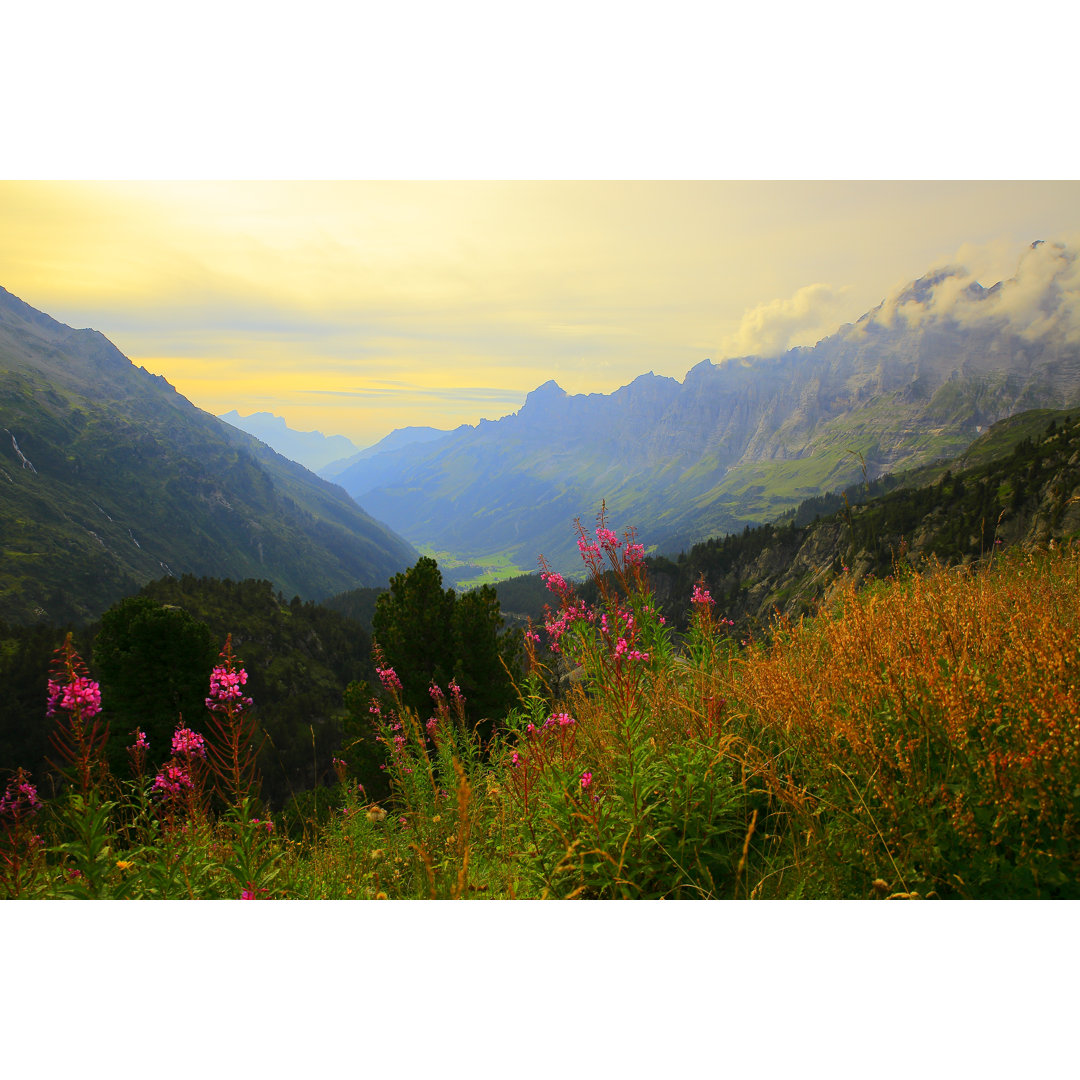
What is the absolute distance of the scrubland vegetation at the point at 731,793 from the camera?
2717 millimetres

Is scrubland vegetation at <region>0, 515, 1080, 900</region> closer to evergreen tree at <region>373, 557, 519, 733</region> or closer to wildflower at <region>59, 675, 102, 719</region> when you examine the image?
wildflower at <region>59, 675, 102, 719</region>

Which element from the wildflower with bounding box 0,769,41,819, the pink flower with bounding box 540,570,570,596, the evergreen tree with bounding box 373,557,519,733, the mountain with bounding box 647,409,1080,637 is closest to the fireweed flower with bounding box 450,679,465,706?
the pink flower with bounding box 540,570,570,596

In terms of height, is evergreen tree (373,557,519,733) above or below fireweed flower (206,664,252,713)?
below

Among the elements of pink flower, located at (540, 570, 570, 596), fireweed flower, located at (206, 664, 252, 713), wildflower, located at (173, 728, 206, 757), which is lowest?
wildflower, located at (173, 728, 206, 757)

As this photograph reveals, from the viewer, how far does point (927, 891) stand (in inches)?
109

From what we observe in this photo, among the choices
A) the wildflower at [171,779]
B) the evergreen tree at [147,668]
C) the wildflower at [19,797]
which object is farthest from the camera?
the evergreen tree at [147,668]

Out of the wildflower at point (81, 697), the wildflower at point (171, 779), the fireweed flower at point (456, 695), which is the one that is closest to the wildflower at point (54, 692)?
the wildflower at point (81, 697)

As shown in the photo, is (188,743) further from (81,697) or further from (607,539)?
(607,539)

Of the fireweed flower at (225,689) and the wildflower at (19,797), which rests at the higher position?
the fireweed flower at (225,689)

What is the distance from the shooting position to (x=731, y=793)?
3402mm

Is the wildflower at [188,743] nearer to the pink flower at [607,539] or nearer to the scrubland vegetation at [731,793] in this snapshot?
the scrubland vegetation at [731,793]

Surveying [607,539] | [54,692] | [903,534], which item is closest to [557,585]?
[607,539]

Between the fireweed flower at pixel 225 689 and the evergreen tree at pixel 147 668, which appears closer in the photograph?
the fireweed flower at pixel 225 689

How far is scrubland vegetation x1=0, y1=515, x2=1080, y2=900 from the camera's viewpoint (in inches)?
107
